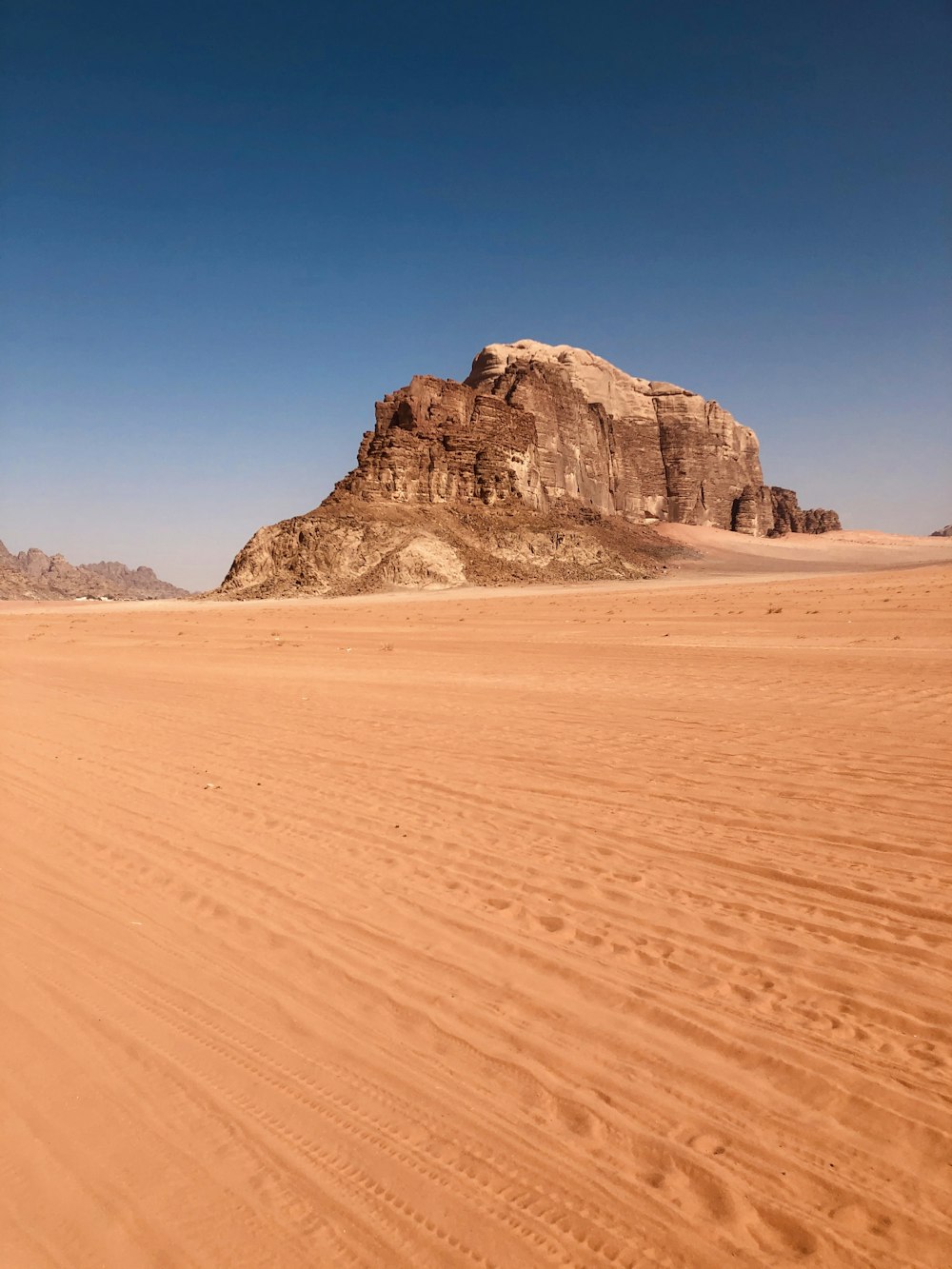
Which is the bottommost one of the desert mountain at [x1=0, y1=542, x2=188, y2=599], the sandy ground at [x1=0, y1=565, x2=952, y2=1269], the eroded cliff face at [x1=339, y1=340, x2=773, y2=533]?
the sandy ground at [x1=0, y1=565, x2=952, y2=1269]

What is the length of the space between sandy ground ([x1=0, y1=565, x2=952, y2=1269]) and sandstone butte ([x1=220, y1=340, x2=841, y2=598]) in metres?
42.6

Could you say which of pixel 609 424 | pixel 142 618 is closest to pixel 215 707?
pixel 142 618

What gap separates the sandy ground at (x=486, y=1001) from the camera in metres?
2.20

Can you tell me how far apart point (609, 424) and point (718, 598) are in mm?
73363

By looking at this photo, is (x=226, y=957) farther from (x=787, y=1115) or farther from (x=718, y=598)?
(x=718, y=598)

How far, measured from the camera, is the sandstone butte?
51.7 m

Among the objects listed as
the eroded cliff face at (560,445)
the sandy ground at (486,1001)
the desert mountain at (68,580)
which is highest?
the eroded cliff face at (560,445)

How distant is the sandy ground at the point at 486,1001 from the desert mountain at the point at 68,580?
9900 cm

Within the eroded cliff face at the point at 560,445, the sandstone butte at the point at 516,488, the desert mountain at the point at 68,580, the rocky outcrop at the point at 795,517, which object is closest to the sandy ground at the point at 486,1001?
the sandstone butte at the point at 516,488

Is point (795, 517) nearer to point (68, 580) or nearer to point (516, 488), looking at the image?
point (516, 488)

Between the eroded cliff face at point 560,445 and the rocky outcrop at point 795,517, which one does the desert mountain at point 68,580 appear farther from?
the rocky outcrop at point 795,517

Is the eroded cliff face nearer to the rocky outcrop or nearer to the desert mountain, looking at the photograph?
the rocky outcrop

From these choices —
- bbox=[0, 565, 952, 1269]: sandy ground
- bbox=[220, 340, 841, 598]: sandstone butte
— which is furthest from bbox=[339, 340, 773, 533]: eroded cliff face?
bbox=[0, 565, 952, 1269]: sandy ground

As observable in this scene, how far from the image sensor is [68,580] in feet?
443
